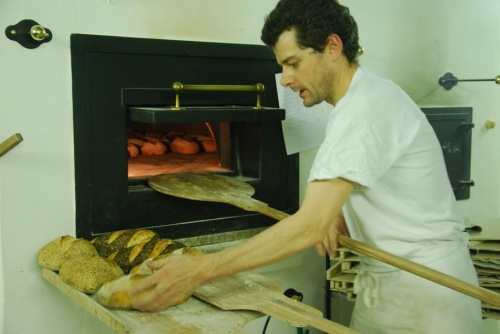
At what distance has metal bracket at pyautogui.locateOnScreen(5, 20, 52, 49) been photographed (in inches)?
77.3

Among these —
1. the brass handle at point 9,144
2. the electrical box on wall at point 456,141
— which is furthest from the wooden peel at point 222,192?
the electrical box on wall at point 456,141

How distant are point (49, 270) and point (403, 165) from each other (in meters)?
1.18

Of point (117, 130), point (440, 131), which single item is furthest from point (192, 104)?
point (440, 131)

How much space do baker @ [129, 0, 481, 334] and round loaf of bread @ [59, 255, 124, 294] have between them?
210 mm

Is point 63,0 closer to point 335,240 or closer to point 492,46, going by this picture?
point 335,240

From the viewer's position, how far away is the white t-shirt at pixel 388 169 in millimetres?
1537

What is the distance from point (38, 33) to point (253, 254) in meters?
1.06

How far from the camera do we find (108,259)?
1910 millimetres

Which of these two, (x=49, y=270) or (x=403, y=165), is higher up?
(x=403, y=165)

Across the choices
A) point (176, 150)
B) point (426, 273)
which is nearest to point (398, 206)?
point (426, 273)

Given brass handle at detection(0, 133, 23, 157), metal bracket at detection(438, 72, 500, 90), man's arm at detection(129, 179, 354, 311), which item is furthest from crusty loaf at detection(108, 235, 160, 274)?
metal bracket at detection(438, 72, 500, 90)

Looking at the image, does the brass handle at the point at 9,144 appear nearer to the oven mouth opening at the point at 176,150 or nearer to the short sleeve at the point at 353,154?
the oven mouth opening at the point at 176,150

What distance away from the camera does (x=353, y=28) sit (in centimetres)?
177

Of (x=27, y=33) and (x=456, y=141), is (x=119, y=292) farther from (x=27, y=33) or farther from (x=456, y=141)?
(x=456, y=141)
